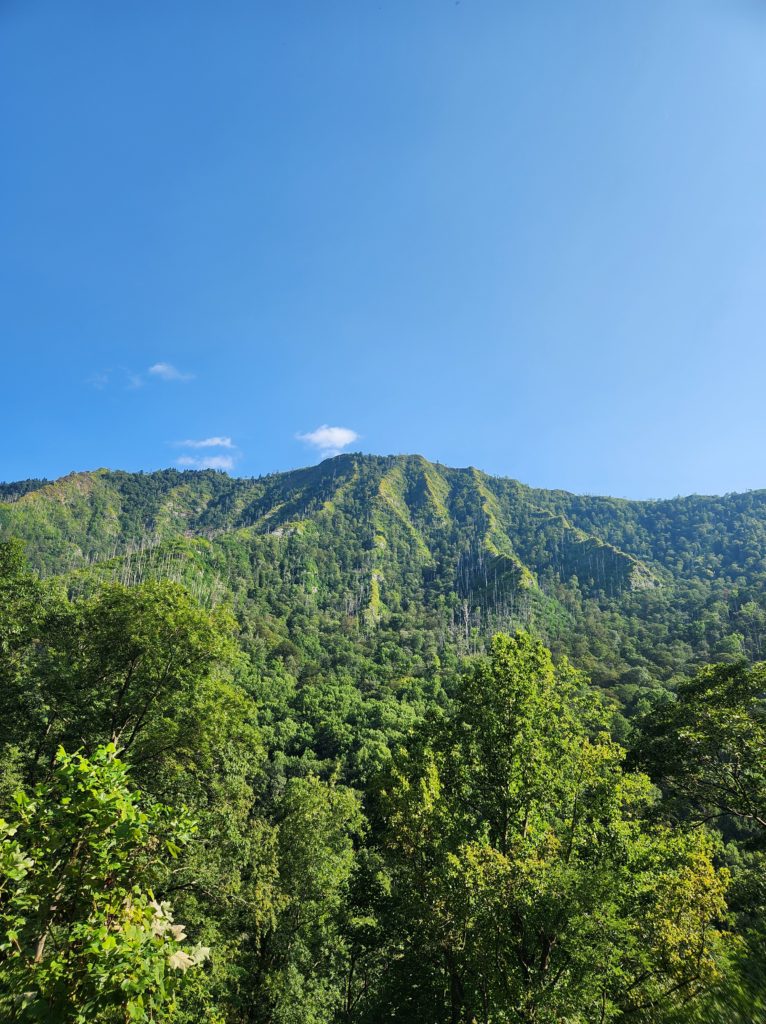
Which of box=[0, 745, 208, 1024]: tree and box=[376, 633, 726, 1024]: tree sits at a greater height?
box=[0, 745, 208, 1024]: tree

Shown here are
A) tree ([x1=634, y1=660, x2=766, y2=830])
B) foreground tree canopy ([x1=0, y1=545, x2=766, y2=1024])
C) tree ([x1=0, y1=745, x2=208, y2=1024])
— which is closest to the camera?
tree ([x1=0, y1=745, x2=208, y2=1024])

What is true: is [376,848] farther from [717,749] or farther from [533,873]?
[717,749]

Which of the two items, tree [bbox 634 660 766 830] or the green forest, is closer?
the green forest

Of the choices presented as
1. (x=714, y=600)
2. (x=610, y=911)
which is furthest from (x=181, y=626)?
(x=714, y=600)

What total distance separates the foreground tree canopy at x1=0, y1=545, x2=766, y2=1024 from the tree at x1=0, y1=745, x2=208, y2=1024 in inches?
1.1

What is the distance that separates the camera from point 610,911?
10.2 m

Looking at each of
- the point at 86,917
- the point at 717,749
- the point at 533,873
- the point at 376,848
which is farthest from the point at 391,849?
the point at 86,917

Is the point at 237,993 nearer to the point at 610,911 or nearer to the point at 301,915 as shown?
the point at 301,915

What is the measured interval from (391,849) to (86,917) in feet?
36.1

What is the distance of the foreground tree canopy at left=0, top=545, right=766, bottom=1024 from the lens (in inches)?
183

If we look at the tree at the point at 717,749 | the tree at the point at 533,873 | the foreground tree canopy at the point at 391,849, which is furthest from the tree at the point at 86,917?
the tree at the point at 717,749

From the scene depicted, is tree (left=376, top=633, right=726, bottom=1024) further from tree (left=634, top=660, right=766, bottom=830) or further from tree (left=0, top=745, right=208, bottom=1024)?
tree (left=0, top=745, right=208, bottom=1024)

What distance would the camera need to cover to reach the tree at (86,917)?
3.95 m

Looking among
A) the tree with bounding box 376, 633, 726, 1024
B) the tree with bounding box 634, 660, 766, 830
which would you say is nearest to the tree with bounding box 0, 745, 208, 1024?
the tree with bounding box 376, 633, 726, 1024
